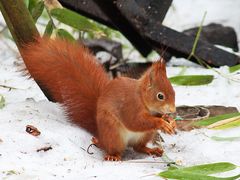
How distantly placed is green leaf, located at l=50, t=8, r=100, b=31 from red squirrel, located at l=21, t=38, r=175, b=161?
1.37 feet

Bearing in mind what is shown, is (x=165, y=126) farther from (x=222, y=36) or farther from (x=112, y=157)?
(x=222, y=36)

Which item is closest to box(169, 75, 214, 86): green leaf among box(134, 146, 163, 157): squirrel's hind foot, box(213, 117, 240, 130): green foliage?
box(213, 117, 240, 130): green foliage

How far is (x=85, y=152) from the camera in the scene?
2.36 meters

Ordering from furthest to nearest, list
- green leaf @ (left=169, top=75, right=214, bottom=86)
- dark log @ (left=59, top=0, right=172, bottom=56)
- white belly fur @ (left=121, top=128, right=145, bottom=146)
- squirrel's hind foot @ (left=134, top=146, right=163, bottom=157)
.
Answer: dark log @ (left=59, top=0, right=172, bottom=56)
green leaf @ (left=169, top=75, right=214, bottom=86)
squirrel's hind foot @ (left=134, top=146, right=163, bottom=157)
white belly fur @ (left=121, top=128, right=145, bottom=146)

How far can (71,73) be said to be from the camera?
2.54m

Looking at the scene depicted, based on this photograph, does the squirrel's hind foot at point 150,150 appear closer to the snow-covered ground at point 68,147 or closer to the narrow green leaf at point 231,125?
the snow-covered ground at point 68,147

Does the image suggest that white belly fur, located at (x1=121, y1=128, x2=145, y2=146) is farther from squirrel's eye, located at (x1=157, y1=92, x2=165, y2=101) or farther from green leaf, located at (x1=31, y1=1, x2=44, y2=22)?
green leaf, located at (x1=31, y1=1, x2=44, y2=22)

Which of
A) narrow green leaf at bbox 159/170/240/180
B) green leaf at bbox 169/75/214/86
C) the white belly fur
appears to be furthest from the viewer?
green leaf at bbox 169/75/214/86

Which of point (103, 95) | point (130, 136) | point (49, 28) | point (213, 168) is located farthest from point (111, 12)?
point (213, 168)

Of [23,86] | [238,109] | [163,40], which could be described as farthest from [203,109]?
[23,86]

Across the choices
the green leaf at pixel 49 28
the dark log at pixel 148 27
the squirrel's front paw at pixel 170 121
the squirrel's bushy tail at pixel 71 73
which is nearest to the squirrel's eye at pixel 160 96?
the squirrel's front paw at pixel 170 121

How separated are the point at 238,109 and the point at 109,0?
85 cm

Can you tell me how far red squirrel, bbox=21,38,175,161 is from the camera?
2232 mm

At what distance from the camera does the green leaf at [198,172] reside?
202 cm
